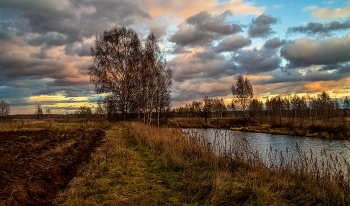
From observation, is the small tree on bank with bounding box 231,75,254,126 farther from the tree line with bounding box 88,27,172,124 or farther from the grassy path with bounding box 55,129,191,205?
the grassy path with bounding box 55,129,191,205

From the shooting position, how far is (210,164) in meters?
6.98

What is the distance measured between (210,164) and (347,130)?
25850 millimetres

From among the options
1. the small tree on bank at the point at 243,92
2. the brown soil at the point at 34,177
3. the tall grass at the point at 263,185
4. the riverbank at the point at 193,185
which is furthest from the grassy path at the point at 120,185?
the small tree on bank at the point at 243,92

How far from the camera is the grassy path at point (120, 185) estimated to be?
4395 mm

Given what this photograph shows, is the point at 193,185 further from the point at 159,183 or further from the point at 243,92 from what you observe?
the point at 243,92

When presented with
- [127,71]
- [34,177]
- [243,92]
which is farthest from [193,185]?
[243,92]

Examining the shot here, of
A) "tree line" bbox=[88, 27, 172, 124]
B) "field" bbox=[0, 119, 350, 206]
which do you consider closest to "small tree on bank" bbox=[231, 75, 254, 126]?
"tree line" bbox=[88, 27, 172, 124]

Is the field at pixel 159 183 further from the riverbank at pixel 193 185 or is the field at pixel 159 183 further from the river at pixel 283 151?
the river at pixel 283 151

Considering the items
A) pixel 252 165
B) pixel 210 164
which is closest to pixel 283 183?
pixel 252 165

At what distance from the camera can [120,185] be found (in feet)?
17.6

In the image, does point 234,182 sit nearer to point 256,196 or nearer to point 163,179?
point 256,196

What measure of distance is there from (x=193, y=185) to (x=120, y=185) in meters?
1.83

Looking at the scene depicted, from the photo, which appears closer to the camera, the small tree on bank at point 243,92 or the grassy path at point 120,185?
the grassy path at point 120,185

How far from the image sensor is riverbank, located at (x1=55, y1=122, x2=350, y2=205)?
170 inches
